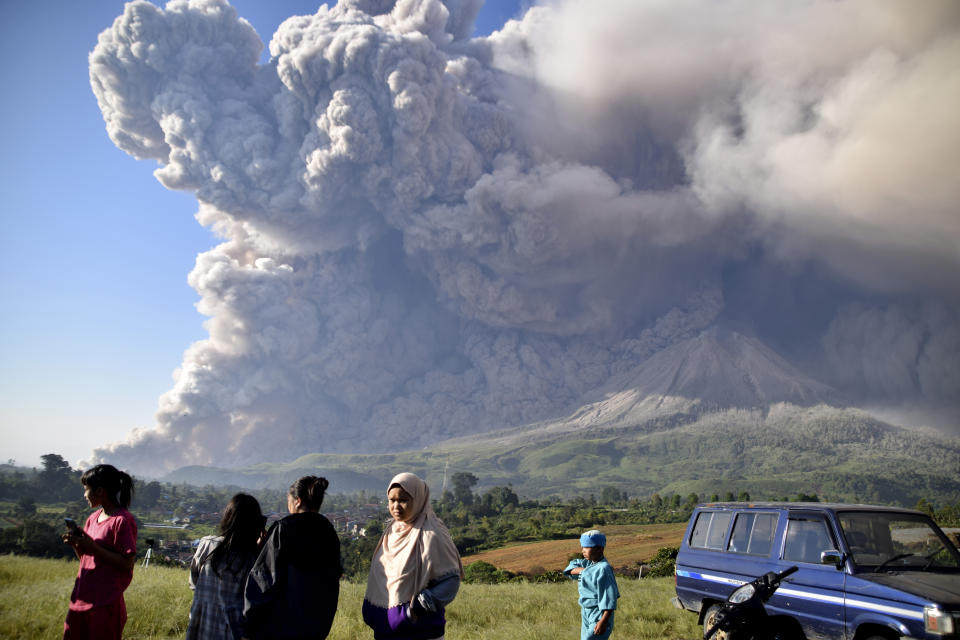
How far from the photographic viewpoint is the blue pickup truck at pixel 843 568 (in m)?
5.76

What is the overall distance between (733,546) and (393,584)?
5490mm

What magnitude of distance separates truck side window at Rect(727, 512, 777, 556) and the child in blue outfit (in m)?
2.61

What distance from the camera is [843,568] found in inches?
252

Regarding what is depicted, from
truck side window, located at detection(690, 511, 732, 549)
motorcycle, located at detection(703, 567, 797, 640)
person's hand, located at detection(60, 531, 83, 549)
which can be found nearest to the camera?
person's hand, located at detection(60, 531, 83, 549)

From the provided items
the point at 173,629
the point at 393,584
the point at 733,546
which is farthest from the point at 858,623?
the point at 173,629

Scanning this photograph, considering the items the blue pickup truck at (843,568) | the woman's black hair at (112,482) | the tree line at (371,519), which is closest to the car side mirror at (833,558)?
the blue pickup truck at (843,568)

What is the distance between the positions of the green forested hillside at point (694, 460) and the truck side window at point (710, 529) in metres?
95.2

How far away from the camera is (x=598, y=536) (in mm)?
6211

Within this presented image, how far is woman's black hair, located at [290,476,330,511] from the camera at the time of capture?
14.7ft

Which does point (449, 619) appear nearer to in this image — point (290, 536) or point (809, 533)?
point (809, 533)

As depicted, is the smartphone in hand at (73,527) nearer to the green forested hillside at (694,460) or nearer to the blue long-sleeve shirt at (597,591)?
the blue long-sleeve shirt at (597,591)

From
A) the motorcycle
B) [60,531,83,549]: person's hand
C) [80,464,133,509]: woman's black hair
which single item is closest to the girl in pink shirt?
[80,464,133,509]: woman's black hair

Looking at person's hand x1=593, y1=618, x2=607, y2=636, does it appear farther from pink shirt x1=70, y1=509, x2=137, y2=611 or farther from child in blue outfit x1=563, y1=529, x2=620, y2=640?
pink shirt x1=70, y1=509, x2=137, y2=611

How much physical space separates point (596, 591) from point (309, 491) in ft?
10.3
